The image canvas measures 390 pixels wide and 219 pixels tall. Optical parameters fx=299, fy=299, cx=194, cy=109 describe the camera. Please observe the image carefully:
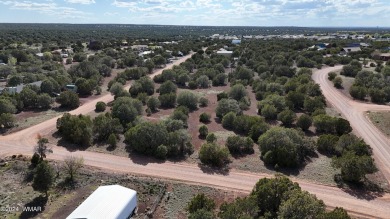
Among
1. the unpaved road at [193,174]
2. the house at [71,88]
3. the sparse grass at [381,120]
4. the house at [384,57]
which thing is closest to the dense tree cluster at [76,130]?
the unpaved road at [193,174]

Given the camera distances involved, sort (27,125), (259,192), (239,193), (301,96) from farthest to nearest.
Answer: (301,96), (27,125), (239,193), (259,192)

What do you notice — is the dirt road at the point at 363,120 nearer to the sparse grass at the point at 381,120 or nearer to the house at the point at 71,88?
the sparse grass at the point at 381,120

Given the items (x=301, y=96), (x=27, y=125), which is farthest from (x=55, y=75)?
(x=301, y=96)

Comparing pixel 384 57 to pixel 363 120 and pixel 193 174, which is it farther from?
pixel 193 174

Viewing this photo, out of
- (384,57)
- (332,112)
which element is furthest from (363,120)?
(384,57)

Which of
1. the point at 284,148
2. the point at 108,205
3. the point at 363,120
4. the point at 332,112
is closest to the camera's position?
the point at 108,205

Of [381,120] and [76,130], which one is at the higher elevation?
[76,130]

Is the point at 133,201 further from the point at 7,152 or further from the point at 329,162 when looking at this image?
the point at 329,162

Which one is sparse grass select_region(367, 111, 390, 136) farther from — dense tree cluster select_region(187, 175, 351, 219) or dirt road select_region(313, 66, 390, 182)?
dense tree cluster select_region(187, 175, 351, 219)
